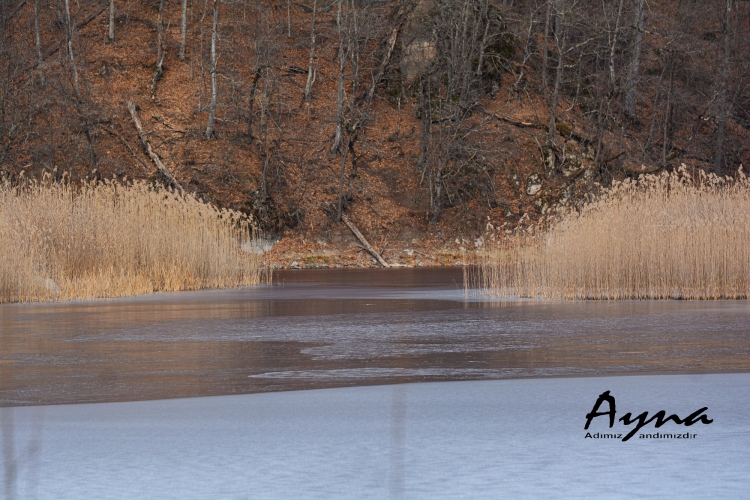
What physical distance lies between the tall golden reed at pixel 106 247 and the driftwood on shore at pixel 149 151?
38.6ft

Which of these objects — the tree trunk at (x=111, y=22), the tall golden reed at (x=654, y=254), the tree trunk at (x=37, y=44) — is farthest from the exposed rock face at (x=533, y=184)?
the tall golden reed at (x=654, y=254)

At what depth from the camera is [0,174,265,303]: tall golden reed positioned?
48.3 feet

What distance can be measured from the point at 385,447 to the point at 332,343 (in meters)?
4.67

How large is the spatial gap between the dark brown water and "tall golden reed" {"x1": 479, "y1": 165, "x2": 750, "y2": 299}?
857 millimetres

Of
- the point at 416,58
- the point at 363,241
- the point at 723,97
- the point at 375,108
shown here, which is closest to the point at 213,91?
the point at 375,108

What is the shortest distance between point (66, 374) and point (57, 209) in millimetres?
9438

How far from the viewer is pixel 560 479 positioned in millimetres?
3746

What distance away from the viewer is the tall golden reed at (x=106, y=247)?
48.3ft

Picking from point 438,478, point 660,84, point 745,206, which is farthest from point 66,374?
point 660,84

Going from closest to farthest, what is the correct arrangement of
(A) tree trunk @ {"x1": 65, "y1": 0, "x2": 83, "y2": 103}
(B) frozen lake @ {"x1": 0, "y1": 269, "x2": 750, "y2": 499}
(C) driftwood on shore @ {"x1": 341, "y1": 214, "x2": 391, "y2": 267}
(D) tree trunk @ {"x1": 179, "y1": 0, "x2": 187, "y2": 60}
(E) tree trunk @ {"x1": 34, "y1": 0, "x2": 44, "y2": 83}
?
(B) frozen lake @ {"x1": 0, "y1": 269, "x2": 750, "y2": 499} < (C) driftwood on shore @ {"x1": 341, "y1": 214, "x2": 391, "y2": 267} < (A) tree trunk @ {"x1": 65, "y1": 0, "x2": 83, "y2": 103} < (E) tree trunk @ {"x1": 34, "y1": 0, "x2": 44, "y2": 83} < (D) tree trunk @ {"x1": 179, "y1": 0, "x2": 187, "y2": 60}

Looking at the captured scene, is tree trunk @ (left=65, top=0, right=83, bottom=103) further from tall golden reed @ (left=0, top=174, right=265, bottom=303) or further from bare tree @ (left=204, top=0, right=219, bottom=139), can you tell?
tall golden reed @ (left=0, top=174, right=265, bottom=303)

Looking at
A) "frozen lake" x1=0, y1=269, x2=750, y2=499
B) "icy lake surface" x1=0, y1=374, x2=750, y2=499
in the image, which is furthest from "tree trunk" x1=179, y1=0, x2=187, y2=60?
"icy lake surface" x1=0, y1=374, x2=750, y2=499

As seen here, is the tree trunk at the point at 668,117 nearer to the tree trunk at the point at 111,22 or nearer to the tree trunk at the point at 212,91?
the tree trunk at the point at 212,91

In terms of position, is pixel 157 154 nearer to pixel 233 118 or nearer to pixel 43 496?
pixel 233 118
